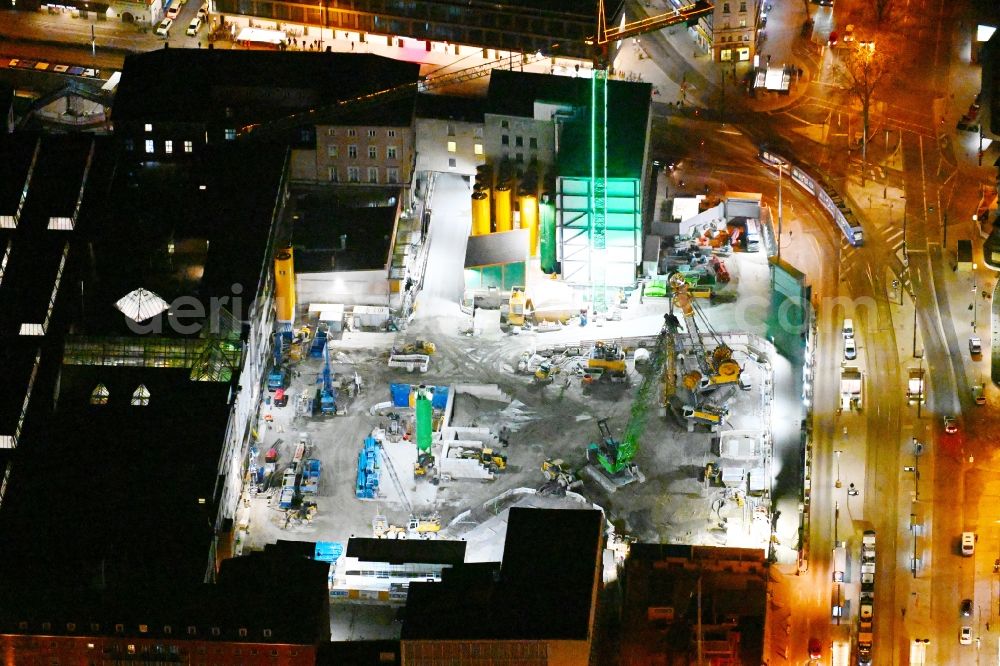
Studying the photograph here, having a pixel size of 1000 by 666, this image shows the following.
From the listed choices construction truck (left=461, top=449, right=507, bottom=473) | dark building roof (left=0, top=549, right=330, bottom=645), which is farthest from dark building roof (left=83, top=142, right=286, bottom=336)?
dark building roof (left=0, top=549, right=330, bottom=645)

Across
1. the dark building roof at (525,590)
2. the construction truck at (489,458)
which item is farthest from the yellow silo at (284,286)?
the dark building roof at (525,590)

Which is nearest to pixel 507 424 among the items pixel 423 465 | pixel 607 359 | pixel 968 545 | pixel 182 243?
pixel 423 465

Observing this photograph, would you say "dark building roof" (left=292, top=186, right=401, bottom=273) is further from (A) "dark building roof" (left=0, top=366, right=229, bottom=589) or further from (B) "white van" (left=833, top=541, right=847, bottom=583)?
(B) "white van" (left=833, top=541, right=847, bottom=583)

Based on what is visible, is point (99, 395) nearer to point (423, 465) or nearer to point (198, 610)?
point (423, 465)

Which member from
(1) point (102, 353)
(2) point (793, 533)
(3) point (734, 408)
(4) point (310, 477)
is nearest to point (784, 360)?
(3) point (734, 408)

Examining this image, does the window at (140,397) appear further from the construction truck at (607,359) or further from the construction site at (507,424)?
the construction truck at (607,359)

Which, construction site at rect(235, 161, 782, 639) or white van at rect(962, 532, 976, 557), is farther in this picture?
construction site at rect(235, 161, 782, 639)
